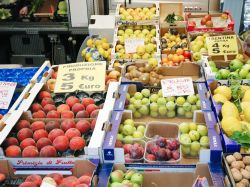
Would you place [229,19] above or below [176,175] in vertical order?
above

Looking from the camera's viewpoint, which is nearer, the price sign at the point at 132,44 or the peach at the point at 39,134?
the peach at the point at 39,134

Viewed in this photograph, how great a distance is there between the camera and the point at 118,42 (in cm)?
423

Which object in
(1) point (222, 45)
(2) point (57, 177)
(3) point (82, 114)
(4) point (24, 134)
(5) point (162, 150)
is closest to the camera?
(2) point (57, 177)

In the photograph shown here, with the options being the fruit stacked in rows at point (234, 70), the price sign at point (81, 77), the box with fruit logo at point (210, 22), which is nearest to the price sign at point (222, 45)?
the fruit stacked in rows at point (234, 70)

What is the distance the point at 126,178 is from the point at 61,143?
1.60 feet

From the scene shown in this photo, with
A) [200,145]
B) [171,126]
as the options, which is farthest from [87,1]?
[200,145]

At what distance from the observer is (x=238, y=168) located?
6.86 ft

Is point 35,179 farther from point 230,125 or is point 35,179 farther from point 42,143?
point 230,125

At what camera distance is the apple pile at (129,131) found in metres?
2.48

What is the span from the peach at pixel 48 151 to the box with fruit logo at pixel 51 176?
92 millimetres

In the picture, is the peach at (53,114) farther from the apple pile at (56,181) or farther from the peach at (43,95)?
the apple pile at (56,181)

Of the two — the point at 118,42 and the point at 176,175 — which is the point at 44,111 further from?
the point at 118,42

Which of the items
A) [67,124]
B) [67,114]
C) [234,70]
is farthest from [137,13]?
[67,124]

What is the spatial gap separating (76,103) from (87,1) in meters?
Result: 2.30
